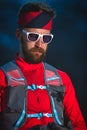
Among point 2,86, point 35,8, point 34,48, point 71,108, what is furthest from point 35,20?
point 71,108

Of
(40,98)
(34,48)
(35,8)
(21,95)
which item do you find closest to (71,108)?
(40,98)

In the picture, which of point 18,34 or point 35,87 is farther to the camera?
point 18,34

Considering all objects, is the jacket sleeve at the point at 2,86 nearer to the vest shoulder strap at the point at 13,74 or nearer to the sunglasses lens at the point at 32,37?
the vest shoulder strap at the point at 13,74

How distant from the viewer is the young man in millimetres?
2932

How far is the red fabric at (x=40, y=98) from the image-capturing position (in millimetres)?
2951

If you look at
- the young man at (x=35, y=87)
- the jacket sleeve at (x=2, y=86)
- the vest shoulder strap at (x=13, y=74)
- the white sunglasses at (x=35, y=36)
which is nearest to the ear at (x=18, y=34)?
the young man at (x=35, y=87)

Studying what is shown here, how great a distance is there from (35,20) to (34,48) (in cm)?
19

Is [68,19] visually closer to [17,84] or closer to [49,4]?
[49,4]

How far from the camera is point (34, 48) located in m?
3.04

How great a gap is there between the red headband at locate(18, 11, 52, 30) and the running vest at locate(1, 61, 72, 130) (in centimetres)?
29

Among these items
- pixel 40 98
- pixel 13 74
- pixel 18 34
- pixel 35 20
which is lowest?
pixel 40 98

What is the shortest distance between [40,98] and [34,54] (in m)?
0.31

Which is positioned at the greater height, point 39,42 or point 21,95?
point 39,42

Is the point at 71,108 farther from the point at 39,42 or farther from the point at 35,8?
the point at 35,8
